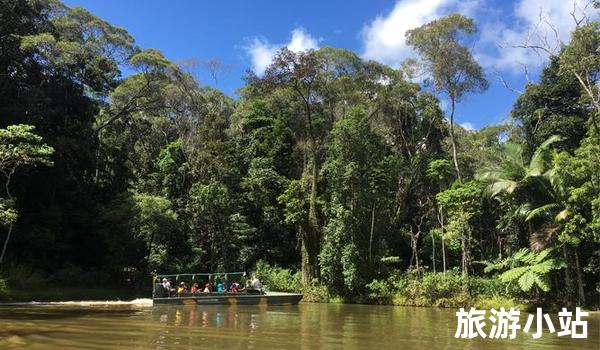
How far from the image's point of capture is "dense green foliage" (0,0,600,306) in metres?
21.1

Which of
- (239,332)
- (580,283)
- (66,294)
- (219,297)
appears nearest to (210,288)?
(219,297)

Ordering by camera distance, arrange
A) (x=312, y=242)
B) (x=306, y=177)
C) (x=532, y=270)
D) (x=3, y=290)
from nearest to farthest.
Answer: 1. (x=532, y=270)
2. (x=3, y=290)
3. (x=312, y=242)
4. (x=306, y=177)

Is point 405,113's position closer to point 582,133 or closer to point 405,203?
point 405,203

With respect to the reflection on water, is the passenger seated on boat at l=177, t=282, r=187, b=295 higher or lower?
higher

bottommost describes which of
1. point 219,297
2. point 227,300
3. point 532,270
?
point 227,300

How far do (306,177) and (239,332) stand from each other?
17443mm

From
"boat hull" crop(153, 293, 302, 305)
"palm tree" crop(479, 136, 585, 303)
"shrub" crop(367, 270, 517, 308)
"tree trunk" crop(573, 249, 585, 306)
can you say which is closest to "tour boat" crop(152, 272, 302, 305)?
"boat hull" crop(153, 293, 302, 305)

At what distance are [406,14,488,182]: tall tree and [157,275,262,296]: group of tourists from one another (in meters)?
10.7

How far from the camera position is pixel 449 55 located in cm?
2542

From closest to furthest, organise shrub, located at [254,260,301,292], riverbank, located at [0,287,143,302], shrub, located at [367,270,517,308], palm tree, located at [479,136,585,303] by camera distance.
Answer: palm tree, located at [479,136,585,303], riverbank, located at [0,287,143,302], shrub, located at [367,270,517,308], shrub, located at [254,260,301,292]

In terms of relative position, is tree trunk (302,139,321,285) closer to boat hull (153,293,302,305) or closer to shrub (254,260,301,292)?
shrub (254,260,301,292)

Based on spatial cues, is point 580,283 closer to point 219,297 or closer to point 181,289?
point 219,297

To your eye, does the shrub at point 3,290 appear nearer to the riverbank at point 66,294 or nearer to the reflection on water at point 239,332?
the riverbank at point 66,294

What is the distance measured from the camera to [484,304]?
70.6ft
